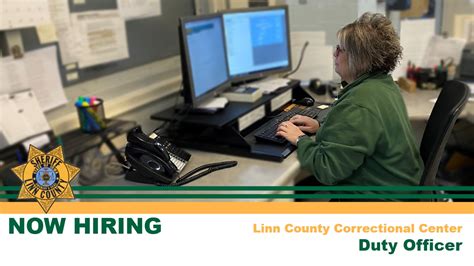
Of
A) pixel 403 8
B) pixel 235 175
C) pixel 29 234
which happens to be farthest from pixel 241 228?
pixel 403 8

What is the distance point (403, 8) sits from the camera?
92 cm

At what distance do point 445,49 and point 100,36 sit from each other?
58.0 inches

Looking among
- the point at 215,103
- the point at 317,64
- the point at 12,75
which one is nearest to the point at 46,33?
the point at 12,75

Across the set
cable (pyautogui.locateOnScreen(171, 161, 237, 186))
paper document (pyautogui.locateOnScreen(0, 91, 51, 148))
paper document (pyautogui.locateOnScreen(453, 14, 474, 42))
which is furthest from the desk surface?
paper document (pyautogui.locateOnScreen(453, 14, 474, 42))

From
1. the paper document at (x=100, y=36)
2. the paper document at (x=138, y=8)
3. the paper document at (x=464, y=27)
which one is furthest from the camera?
the paper document at (x=464, y=27)

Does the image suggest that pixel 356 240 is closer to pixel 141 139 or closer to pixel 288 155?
pixel 288 155

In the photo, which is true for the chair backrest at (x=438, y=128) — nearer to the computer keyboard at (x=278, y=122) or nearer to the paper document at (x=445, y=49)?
the computer keyboard at (x=278, y=122)

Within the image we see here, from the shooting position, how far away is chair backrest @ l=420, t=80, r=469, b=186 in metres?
0.98

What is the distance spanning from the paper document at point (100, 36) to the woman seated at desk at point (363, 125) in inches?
37.8

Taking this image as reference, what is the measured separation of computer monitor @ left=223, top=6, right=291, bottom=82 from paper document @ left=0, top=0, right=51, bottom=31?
0.57m

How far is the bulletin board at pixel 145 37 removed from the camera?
1537 mm

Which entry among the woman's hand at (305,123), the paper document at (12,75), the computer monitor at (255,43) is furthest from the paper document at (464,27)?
the paper document at (12,75)

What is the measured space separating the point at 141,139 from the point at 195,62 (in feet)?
2.08

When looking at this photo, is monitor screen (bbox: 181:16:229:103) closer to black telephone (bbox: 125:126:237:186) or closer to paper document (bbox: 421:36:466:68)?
black telephone (bbox: 125:126:237:186)
